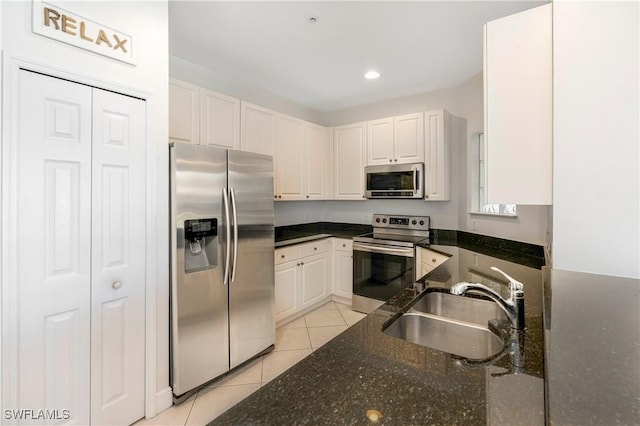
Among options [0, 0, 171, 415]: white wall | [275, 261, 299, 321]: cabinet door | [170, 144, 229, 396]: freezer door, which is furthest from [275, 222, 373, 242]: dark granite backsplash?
[0, 0, 171, 415]: white wall

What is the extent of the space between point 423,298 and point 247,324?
61.7 inches

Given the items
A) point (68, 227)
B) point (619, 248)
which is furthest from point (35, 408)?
point (619, 248)

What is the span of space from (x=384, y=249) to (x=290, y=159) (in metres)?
1.52

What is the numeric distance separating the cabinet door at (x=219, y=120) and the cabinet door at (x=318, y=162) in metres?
1.07

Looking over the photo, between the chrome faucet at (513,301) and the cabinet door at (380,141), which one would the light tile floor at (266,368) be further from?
the cabinet door at (380,141)

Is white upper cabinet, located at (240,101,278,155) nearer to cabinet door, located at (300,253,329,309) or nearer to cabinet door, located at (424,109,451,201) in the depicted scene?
cabinet door, located at (300,253,329,309)

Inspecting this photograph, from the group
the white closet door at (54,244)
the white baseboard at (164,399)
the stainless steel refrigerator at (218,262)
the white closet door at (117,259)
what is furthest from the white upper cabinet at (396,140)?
the white baseboard at (164,399)

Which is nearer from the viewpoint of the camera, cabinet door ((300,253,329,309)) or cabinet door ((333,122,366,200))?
cabinet door ((300,253,329,309))

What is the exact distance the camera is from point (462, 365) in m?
0.74

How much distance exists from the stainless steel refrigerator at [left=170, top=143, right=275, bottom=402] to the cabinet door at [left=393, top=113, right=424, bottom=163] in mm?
1673

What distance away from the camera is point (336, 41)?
2.39m

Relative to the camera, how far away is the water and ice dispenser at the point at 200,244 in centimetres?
197

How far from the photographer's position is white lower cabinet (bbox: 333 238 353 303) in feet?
11.6

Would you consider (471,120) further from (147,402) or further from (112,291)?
(147,402)
